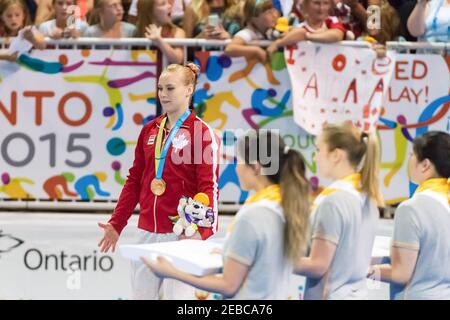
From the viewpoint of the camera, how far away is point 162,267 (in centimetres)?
615

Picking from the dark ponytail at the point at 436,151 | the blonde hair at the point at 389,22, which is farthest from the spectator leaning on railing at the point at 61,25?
the dark ponytail at the point at 436,151

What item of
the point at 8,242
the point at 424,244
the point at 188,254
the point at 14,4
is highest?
the point at 14,4

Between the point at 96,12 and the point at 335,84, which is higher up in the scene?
the point at 96,12

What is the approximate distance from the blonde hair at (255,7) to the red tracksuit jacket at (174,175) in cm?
284

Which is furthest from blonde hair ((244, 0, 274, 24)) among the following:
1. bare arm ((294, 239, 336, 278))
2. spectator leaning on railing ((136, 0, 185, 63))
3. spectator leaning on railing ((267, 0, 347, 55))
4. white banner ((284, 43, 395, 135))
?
bare arm ((294, 239, 336, 278))

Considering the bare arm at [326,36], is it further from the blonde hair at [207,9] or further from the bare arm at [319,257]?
the bare arm at [319,257]

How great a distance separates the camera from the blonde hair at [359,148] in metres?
6.55

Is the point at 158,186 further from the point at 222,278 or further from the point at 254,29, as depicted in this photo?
the point at 254,29

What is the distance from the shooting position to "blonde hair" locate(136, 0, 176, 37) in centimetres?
1074

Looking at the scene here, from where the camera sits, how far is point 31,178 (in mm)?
10727

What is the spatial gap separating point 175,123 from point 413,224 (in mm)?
1852

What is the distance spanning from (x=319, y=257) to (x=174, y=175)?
6.06 ft

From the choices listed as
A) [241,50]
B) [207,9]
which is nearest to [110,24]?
[207,9]
